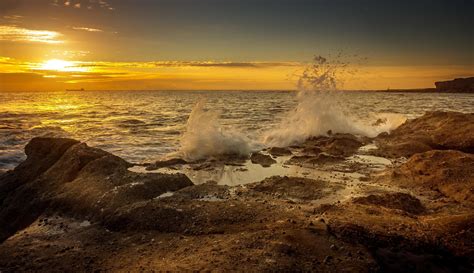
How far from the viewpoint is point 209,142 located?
13.6 m

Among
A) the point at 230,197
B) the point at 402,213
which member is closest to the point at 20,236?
the point at 230,197

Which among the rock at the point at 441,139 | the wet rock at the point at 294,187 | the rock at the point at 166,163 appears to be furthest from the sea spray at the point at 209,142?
the rock at the point at 441,139

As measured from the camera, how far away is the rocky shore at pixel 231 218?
4625 millimetres

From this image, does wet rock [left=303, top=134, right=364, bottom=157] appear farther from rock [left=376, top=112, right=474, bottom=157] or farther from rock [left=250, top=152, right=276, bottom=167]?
rock [left=250, top=152, right=276, bottom=167]

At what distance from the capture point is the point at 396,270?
4371mm

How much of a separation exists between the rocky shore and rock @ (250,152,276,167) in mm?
1655

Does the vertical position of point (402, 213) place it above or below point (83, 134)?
above

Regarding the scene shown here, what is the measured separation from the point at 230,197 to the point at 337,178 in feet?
11.1

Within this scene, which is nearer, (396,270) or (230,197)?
(396,270)

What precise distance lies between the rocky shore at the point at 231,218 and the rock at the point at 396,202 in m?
0.03

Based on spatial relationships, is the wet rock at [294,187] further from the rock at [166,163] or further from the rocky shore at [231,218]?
the rock at [166,163]

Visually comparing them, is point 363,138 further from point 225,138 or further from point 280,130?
point 225,138

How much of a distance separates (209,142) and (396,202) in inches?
298

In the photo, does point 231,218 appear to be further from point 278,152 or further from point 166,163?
point 278,152
